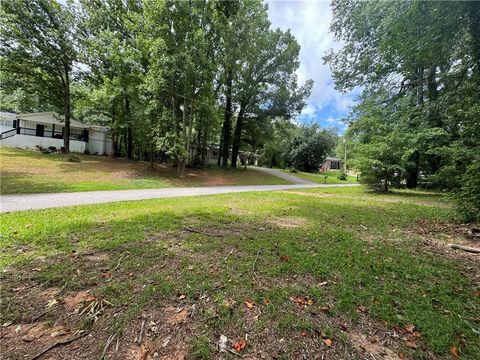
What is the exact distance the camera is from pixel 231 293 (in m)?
2.66

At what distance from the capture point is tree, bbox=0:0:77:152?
690 inches

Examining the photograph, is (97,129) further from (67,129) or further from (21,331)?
(21,331)

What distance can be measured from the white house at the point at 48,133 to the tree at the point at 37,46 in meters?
3.79

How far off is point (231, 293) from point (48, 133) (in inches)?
1215

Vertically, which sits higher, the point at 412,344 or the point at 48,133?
the point at 48,133

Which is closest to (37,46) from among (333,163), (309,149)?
(309,149)

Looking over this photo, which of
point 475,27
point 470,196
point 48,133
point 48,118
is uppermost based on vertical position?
point 475,27

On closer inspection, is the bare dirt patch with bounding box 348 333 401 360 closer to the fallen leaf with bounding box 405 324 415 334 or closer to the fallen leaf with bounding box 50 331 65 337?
the fallen leaf with bounding box 405 324 415 334

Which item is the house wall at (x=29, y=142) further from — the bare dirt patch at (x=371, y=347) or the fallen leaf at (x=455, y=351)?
the fallen leaf at (x=455, y=351)

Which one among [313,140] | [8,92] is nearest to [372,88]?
[313,140]

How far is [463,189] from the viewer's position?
5.62 meters

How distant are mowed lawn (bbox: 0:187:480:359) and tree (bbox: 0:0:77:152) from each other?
69.7 ft

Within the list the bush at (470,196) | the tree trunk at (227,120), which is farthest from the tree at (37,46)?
the bush at (470,196)

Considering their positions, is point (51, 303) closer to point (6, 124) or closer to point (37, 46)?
point (37, 46)
